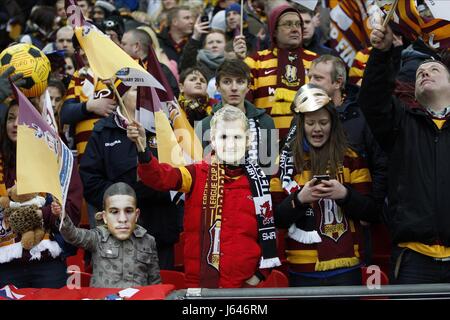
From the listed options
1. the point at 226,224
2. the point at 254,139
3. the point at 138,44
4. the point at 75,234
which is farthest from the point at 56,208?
the point at 138,44

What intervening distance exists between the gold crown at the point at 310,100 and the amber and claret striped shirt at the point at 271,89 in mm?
1311

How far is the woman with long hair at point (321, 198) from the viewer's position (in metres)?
7.39

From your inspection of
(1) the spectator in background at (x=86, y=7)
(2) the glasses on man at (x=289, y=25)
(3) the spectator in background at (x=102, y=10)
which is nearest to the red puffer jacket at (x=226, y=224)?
(2) the glasses on man at (x=289, y=25)

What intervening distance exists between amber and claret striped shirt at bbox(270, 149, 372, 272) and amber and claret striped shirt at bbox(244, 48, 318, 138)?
4.61 feet

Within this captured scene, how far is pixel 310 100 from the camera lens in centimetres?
775

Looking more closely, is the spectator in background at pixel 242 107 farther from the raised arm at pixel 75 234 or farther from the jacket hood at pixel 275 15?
the raised arm at pixel 75 234

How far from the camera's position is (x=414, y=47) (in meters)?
9.23

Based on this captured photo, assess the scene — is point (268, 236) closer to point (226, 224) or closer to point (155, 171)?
point (226, 224)

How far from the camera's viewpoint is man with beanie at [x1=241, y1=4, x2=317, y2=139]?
368 inches

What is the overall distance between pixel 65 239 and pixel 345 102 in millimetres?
2685

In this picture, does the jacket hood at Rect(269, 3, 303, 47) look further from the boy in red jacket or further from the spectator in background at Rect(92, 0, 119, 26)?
the spectator in background at Rect(92, 0, 119, 26)

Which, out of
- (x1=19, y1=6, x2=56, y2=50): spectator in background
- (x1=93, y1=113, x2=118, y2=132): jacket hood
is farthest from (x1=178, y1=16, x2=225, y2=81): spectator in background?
(x1=19, y1=6, x2=56, y2=50): spectator in background
